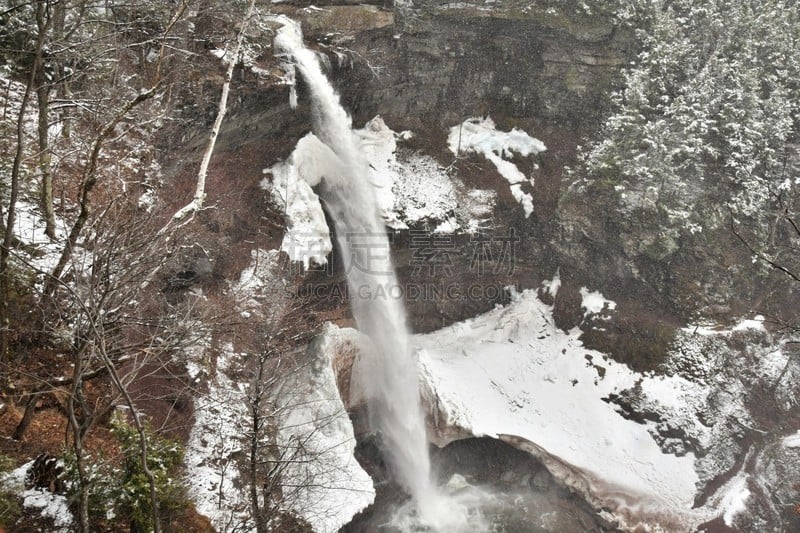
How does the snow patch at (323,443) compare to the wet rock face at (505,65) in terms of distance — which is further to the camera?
the wet rock face at (505,65)

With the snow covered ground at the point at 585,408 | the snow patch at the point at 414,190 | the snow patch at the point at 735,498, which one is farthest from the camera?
the snow patch at the point at 414,190

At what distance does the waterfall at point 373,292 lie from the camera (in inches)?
622

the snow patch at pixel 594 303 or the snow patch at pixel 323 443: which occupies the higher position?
the snow patch at pixel 594 303

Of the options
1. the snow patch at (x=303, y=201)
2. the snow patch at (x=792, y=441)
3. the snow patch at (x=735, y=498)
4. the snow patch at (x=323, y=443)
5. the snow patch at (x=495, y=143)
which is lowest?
the snow patch at (x=735, y=498)

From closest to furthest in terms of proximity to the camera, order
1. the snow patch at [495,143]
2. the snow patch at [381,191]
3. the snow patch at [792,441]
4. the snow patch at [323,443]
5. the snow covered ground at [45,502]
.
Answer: the snow covered ground at [45,502], the snow patch at [323,443], the snow patch at [381,191], the snow patch at [792,441], the snow patch at [495,143]

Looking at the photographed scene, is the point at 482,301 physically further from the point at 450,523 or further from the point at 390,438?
the point at 450,523

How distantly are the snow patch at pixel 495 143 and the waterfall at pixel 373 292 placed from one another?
18.0ft

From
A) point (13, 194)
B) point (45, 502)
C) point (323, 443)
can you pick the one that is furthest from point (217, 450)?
point (13, 194)

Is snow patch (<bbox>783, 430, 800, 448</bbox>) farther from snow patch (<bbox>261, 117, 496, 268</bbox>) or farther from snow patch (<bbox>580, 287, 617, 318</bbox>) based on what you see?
snow patch (<bbox>261, 117, 496, 268</bbox>)

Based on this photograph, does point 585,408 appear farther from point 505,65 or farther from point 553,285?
point 505,65

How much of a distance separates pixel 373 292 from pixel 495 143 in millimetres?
9713

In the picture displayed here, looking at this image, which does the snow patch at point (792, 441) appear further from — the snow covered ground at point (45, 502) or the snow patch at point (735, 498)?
the snow covered ground at point (45, 502)

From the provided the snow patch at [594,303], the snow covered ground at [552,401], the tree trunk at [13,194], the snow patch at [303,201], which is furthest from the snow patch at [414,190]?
the tree trunk at [13,194]

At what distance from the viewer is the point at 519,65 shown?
21891 mm
